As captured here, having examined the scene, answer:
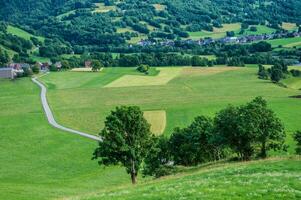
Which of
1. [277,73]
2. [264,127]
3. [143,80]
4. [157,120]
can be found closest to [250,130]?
[264,127]

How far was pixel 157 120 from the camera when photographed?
115 metres

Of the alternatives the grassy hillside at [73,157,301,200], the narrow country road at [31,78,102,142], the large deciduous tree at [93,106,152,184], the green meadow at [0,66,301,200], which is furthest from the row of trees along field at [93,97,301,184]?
the narrow country road at [31,78,102,142]

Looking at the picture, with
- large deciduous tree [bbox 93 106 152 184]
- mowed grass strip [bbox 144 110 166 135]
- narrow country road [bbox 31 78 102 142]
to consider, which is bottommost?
narrow country road [bbox 31 78 102 142]

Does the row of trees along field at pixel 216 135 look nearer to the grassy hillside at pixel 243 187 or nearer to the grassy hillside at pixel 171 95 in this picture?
the grassy hillside at pixel 243 187

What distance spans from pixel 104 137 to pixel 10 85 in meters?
123

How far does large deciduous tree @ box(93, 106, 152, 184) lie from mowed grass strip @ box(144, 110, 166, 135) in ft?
134

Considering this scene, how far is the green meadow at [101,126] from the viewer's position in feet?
115

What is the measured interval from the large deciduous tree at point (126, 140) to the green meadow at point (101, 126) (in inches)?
214

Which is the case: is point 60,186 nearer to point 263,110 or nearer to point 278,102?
point 263,110

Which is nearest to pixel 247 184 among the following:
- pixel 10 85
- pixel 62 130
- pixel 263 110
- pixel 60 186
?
pixel 263 110

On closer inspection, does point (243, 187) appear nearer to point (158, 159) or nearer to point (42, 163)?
point (158, 159)

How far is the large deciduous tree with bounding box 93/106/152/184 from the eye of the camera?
59.7m

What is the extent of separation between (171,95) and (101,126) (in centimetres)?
4112

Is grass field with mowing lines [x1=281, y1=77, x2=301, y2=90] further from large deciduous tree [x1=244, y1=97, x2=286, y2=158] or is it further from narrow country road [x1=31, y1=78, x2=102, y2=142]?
large deciduous tree [x1=244, y1=97, x2=286, y2=158]
